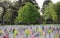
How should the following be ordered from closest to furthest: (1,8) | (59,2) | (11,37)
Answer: (11,37) → (59,2) → (1,8)

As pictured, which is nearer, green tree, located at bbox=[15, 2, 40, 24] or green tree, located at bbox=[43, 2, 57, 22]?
green tree, located at bbox=[15, 2, 40, 24]

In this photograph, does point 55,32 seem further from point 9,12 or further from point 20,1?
point 20,1

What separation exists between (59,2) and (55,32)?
27558 millimetres

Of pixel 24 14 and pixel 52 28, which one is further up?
pixel 52 28

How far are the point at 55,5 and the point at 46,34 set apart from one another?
2620 cm

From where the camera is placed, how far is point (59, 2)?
124 feet

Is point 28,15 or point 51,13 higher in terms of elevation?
point 28,15

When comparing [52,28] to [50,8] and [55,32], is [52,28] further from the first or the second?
[50,8]

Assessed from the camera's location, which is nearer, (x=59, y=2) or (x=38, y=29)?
(x=38, y=29)

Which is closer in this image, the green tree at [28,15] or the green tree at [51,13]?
the green tree at [28,15]

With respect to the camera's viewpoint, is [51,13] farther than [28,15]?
Yes

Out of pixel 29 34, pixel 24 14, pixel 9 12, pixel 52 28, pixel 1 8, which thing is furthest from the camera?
pixel 1 8

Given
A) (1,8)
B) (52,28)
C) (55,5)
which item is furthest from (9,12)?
(52,28)

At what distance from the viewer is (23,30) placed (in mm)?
10086
